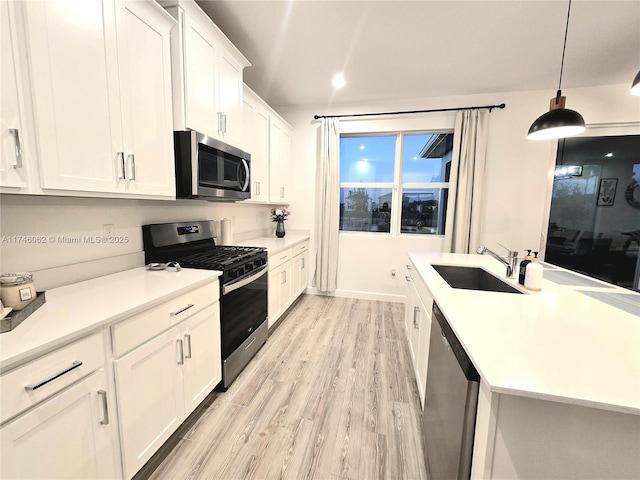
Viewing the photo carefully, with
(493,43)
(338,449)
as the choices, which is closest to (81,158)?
(338,449)

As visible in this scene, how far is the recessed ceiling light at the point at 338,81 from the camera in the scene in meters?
2.94

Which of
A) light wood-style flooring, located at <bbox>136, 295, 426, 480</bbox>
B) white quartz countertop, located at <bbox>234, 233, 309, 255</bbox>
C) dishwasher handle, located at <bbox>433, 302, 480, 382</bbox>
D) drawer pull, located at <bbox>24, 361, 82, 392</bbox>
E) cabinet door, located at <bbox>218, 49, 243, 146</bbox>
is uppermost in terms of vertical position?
cabinet door, located at <bbox>218, 49, 243, 146</bbox>

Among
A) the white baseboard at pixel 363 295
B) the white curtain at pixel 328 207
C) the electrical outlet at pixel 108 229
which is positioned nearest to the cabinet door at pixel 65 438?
the electrical outlet at pixel 108 229

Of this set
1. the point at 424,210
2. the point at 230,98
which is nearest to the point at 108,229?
the point at 230,98

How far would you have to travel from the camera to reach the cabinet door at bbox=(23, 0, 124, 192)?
1043 millimetres

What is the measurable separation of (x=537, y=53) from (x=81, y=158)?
3.60 meters

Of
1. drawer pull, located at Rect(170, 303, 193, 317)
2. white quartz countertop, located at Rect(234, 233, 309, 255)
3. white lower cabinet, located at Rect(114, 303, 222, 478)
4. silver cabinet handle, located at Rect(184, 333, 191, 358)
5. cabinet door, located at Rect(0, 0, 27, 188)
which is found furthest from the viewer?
white quartz countertop, located at Rect(234, 233, 309, 255)

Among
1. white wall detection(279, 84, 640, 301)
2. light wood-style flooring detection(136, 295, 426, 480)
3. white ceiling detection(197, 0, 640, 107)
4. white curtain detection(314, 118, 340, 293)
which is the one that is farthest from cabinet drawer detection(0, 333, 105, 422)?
white wall detection(279, 84, 640, 301)

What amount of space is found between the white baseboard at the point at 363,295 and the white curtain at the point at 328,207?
0.40 feet

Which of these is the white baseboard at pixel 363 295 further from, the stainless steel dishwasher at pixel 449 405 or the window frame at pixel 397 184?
the stainless steel dishwasher at pixel 449 405

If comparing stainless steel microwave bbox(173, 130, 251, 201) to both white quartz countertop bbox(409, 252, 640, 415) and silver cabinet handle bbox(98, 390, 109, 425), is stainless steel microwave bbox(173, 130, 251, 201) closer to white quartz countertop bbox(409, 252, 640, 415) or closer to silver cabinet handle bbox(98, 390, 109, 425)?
silver cabinet handle bbox(98, 390, 109, 425)

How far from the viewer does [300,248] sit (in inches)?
141

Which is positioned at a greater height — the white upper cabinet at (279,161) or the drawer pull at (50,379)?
the white upper cabinet at (279,161)

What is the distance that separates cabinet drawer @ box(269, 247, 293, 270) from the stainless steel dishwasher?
5.39 feet
